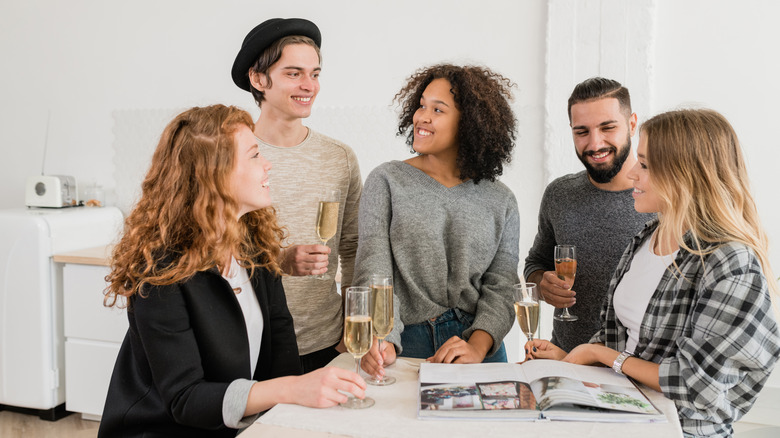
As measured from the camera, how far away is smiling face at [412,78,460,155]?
2.01m

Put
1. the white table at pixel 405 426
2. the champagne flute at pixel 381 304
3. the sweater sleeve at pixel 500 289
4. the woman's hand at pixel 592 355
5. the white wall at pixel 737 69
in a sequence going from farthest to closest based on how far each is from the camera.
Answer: the white wall at pixel 737 69
the sweater sleeve at pixel 500 289
the woman's hand at pixel 592 355
the champagne flute at pixel 381 304
the white table at pixel 405 426

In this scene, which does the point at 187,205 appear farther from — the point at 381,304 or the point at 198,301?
the point at 381,304

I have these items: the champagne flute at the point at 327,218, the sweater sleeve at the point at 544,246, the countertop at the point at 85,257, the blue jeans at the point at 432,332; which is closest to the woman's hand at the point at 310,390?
the blue jeans at the point at 432,332

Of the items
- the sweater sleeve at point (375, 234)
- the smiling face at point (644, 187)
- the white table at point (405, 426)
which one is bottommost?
the white table at point (405, 426)

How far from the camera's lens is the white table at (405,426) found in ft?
4.06

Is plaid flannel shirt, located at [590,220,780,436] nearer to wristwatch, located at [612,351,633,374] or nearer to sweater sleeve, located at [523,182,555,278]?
wristwatch, located at [612,351,633,374]

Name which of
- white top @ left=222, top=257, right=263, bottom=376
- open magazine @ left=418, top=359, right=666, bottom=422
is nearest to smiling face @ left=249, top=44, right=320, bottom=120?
white top @ left=222, top=257, right=263, bottom=376

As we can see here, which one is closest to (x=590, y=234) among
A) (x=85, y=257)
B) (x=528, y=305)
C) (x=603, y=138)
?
(x=603, y=138)

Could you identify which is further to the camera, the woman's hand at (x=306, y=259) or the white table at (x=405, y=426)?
the woman's hand at (x=306, y=259)

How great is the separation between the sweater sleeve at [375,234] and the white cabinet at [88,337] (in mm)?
2136

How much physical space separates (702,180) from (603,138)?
64 centimetres

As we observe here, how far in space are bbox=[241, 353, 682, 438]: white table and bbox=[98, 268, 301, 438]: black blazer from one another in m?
0.18

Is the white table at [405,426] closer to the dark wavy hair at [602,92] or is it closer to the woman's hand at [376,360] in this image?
the woman's hand at [376,360]

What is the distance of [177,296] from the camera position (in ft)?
4.85
